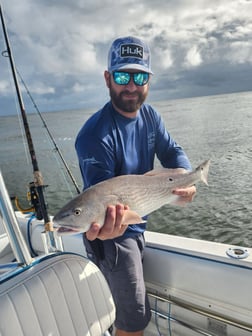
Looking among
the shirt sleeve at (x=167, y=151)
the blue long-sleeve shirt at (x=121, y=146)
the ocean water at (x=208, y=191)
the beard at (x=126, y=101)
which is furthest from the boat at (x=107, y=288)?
the ocean water at (x=208, y=191)

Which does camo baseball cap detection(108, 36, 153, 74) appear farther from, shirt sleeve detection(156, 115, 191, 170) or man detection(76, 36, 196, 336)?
shirt sleeve detection(156, 115, 191, 170)

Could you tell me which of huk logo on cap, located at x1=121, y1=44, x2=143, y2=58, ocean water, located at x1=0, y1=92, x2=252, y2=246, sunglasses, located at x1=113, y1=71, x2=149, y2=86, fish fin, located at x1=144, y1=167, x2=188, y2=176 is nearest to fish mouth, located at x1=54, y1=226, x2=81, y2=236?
fish fin, located at x1=144, y1=167, x2=188, y2=176

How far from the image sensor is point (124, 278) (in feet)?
7.41

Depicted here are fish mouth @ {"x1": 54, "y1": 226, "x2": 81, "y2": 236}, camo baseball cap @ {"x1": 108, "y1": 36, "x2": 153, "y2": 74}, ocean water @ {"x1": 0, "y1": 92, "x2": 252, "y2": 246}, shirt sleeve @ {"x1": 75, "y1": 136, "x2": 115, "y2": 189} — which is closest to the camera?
fish mouth @ {"x1": 54, "y1": 226, "x2": 81, "y2": 236}

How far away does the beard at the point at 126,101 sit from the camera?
231 cm

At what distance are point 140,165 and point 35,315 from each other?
130 cm

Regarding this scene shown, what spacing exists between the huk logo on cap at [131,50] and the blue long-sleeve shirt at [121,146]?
1.29 feet

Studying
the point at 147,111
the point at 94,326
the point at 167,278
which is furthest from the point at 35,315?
the point at 147,111

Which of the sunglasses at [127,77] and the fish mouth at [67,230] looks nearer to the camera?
the fish mouth at [67,230]

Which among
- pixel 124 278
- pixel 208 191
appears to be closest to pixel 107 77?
pixel 124 278

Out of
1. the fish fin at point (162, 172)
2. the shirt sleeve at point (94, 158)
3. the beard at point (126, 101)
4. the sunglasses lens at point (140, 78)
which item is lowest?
the fish fin at point (162, 172)

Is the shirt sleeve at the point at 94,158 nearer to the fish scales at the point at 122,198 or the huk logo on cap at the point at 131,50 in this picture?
the fish scales at the point at 122,198

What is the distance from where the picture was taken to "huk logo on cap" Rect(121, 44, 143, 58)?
2.29 m

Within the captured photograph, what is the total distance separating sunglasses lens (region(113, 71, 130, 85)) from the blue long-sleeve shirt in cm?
19
